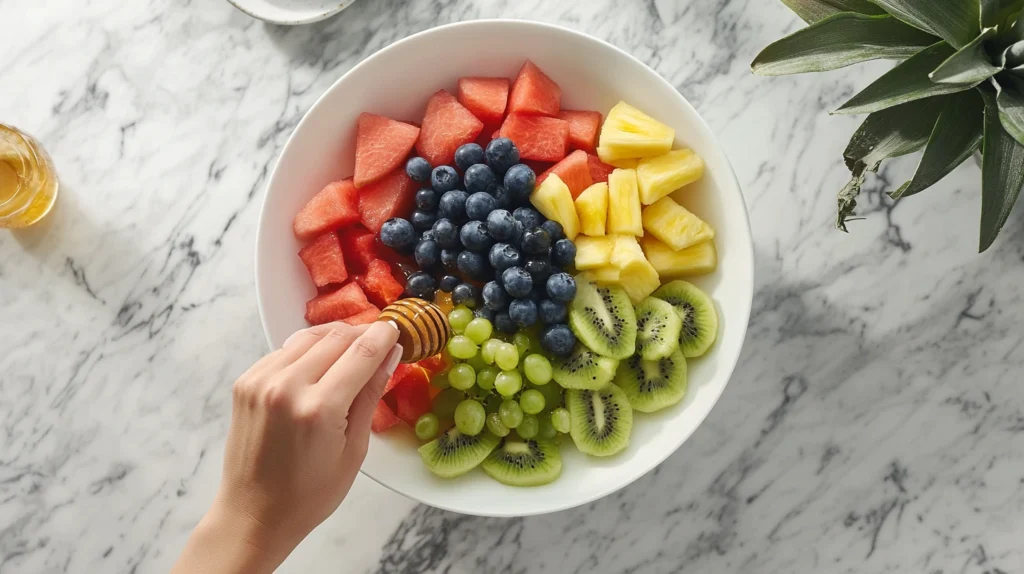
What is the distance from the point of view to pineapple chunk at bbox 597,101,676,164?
130cm

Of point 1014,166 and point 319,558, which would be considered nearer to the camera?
point 1014,166

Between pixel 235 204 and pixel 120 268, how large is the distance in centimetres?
28

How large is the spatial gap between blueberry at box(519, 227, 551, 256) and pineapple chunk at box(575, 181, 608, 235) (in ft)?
0.28

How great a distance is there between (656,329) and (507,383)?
0.28 m

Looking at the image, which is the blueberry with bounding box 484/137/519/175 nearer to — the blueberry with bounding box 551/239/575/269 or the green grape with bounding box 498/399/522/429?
the blueberry with bounding box 551/239/575/269

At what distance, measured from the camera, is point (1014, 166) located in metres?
1.07

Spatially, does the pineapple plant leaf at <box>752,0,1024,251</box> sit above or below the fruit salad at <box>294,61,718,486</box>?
above

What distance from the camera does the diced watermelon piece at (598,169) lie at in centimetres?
137

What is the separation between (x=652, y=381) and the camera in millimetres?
1340

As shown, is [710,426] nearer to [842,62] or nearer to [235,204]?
[842,62]

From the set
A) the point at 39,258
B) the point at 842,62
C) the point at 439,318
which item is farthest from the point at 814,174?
the point at 39,258

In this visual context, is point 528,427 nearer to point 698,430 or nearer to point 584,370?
point 584,370

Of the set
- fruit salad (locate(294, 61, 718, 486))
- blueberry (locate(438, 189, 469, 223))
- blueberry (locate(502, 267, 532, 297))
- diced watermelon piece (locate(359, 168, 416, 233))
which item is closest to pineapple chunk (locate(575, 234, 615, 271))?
fruit salad (locate(294, 61, 718, 486))

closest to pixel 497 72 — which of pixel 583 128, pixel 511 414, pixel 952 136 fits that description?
pixel 583 128
